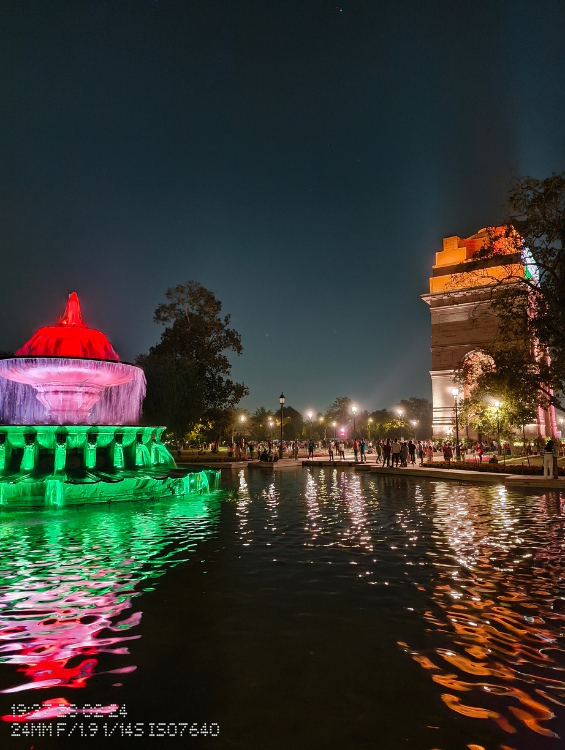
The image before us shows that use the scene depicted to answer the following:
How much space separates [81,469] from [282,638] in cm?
1123

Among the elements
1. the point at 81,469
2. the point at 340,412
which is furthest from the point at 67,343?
the point at 340,412

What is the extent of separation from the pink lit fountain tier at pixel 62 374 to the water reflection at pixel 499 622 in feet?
36.4

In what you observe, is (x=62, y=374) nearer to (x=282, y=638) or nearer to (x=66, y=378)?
(x=66, y=378)

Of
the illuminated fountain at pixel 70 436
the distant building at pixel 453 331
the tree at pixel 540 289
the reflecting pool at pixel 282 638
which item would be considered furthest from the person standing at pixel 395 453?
the distant building at pixel 453 331

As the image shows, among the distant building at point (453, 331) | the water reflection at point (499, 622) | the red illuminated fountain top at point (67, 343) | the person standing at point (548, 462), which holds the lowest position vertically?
the water reflection at point (499, 622)

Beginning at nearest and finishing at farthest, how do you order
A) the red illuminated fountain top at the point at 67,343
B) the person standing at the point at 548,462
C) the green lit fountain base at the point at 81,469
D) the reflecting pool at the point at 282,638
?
the reflecting pool at the point at 282,638 → the green lit fountain base at the point at 81,469 → the red illuminated fountain top at the point at 67,343 → the person standing at the point at 548,462

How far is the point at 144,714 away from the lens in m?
3.44

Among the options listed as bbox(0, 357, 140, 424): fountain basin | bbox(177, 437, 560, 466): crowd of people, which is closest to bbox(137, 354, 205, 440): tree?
bbox(177, 437, 560, 466): crowd of people

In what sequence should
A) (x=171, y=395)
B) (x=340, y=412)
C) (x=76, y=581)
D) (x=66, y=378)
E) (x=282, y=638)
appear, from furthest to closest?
(x=340, y=412)
(x=171, y=395)
(x=66, y=378)
(x=76, y=581)
(x=282, y=638)

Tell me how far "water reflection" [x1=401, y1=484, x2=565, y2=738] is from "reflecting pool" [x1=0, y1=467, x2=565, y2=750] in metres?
0.02

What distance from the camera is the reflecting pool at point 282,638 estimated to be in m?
3.32

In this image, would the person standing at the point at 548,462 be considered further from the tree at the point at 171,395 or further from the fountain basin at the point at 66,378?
the tree at the point at 171,395

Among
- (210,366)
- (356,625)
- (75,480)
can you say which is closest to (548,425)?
(210,366)

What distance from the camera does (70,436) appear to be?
47.8 feet
